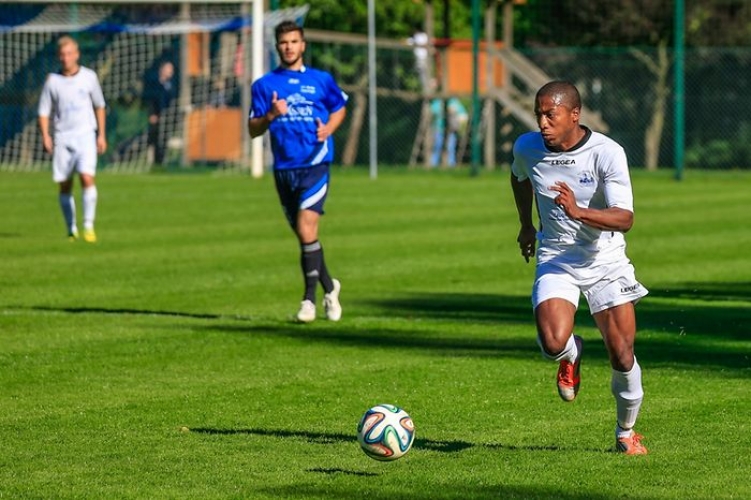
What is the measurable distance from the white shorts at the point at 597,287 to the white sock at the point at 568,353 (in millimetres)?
178

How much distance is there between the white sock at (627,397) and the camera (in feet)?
24.2

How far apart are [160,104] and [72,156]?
51.1ft

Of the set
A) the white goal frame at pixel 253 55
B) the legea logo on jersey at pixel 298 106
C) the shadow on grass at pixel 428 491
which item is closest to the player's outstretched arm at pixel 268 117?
the legea logo on jersey at pixel 298 106

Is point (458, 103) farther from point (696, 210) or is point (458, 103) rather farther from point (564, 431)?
point (564, 431)

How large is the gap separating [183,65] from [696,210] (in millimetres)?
14050

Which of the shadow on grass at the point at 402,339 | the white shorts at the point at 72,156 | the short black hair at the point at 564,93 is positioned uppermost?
the short black hair at the point at 564,93

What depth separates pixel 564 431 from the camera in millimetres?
8039

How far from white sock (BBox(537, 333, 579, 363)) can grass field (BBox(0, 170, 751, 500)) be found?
1.38 ft

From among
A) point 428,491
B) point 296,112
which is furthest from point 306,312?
point 428,491

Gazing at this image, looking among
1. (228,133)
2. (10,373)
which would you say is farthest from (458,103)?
(10,373)

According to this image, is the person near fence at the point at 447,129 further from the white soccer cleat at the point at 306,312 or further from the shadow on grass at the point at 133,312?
the white soccer cleat at the point at 306,312

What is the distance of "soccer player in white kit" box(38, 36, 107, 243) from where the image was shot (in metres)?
18.8

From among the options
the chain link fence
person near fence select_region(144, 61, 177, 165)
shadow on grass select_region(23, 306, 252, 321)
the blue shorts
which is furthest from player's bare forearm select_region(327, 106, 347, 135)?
person near fence select_region(144, 61, 177, 165)

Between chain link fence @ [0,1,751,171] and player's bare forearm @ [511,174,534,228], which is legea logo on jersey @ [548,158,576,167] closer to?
player's bare forearm @ [511,174,534,228]
